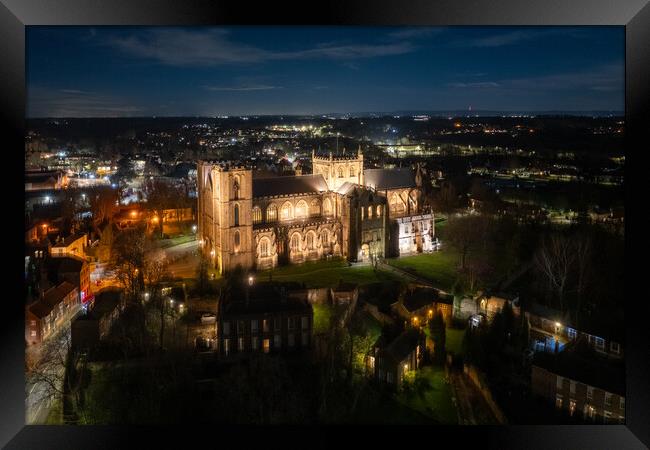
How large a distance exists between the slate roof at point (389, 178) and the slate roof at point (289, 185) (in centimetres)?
151

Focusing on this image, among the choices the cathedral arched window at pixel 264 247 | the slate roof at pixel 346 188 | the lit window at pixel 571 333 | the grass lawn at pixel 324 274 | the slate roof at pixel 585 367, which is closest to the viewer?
the slate roof at pixel 585 367

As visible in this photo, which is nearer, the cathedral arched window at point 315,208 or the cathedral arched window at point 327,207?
the cathedral arched window at point 315,208

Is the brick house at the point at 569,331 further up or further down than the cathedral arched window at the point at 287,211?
further down

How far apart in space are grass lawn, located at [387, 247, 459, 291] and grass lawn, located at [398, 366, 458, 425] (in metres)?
3.07

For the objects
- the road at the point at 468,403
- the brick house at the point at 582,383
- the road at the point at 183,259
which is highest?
the road at the point at 183,259

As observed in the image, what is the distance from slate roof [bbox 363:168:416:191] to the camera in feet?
50.3

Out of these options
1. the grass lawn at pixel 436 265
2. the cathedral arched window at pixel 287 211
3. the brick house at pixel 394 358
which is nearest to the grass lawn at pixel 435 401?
the brick house at pixel 394 358

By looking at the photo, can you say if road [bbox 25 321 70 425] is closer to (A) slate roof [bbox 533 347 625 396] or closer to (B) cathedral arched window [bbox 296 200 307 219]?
(A) slate roof [bbox 533 347 625 396]

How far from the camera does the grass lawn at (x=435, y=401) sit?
702 cm

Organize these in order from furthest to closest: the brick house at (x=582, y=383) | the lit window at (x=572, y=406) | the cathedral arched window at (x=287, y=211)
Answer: the cathedral arched window at (x=287, y=211), the lit window at (x=572, y=406), the brick house at (x=582, y=383)

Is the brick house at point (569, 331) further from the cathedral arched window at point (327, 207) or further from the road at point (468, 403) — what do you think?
the cathedral arched window at point (327, 207)

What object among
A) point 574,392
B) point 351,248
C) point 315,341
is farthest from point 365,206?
point 574,392

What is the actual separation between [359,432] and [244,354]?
123 inches

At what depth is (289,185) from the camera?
44.8 ft
